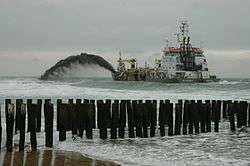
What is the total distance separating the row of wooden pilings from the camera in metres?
12.9

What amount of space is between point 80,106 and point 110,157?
2772 mm

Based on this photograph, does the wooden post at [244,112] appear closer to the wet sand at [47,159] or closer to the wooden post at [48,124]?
the wooden post at [48,124]

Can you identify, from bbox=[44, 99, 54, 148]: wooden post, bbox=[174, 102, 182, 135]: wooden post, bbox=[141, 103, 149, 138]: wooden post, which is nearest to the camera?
bbox=[44, 99, 54, 148]: wooden post

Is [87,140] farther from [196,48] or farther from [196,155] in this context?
[196,48]

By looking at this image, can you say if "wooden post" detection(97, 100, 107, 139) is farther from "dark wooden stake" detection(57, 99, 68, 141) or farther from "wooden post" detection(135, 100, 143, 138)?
"dark wooden stake" detection(57, 99, 68, 141)

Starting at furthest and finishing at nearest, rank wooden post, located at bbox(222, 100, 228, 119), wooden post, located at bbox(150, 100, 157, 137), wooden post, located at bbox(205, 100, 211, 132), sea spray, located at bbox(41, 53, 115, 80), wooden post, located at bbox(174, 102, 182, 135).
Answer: sea spray, located at bbox(41, 53, 115, 80)
wooden post, located at bbox(222, 100, 228, 119)
wooden post, located at bbox(205, 100, 211, 132)
wooden post, located at bbox(174, 102, 182, 135)
wooden post, located at bbox(150, 100, 157, 137)

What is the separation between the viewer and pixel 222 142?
14.8m

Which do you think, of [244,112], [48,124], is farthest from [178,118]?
[48,124]

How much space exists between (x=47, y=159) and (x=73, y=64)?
12300 centimetres

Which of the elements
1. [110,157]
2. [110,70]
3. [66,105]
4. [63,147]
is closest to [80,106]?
[66,105]

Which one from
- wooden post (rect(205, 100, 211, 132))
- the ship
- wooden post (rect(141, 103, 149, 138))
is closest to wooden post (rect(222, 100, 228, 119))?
wooden post (rect(205, 100, 211, 132))

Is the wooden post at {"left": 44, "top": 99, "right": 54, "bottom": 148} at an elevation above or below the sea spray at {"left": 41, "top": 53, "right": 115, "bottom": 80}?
below

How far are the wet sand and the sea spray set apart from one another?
107 metres

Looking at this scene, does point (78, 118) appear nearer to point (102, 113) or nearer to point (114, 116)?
point (102, 113)
